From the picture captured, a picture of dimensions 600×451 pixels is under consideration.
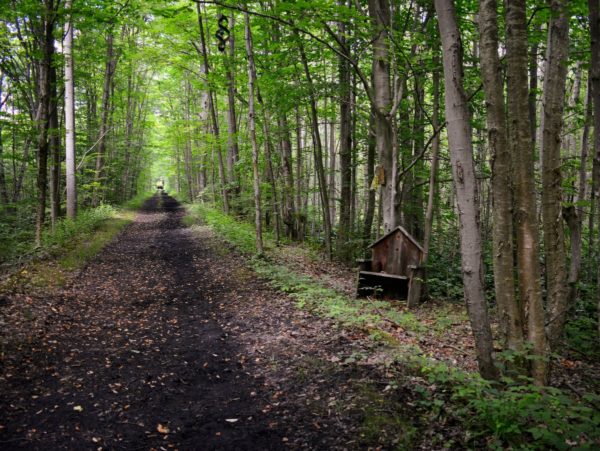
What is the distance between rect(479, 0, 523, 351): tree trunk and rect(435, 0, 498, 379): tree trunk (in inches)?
6.4

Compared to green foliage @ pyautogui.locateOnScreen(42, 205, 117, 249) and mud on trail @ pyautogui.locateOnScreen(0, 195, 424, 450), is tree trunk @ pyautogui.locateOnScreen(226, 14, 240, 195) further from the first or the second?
mud on trail @ pyautogui.locateOnScreen(0, 195, 424, 450)

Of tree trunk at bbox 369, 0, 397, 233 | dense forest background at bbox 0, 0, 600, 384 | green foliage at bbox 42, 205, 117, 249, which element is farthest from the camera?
green foliage at bbox 42, 205, 117, 249

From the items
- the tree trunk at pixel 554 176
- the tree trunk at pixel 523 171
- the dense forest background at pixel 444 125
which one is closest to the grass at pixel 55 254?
the dense forest background at pixel 444 125

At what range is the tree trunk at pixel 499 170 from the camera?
3438 mm

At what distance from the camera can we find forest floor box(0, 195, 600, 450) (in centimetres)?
359

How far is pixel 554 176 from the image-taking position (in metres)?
4.23

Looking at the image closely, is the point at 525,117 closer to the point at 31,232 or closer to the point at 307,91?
the point at 307,91

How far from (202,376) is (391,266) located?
4560mm

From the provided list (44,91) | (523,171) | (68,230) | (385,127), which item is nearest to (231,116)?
(68,230)

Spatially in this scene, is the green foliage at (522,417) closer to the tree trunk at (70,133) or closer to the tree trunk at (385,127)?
the tree trunk at (385,127)

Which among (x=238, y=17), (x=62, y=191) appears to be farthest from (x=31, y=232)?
(x=238, y=17)

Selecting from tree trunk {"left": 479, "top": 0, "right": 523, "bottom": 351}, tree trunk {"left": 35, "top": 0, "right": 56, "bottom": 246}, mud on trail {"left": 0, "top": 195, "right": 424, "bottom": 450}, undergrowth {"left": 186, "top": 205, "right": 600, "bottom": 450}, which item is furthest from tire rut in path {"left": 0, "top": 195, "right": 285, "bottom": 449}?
tree trunk {"left": 35, "top": 0, "right": 56, "bottom": 246}

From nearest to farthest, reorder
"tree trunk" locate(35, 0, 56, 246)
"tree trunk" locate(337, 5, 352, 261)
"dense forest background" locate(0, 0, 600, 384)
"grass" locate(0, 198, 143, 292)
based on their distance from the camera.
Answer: "dense forest background" locate(0, 0, 600, 384), "grass" locate(0, 198, 143, 292), "tree trunk" locate(35, 0, 56, 246), "tree trunk" locate(337, 5, 352, 261)

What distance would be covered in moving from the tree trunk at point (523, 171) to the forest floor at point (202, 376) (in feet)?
3.73
